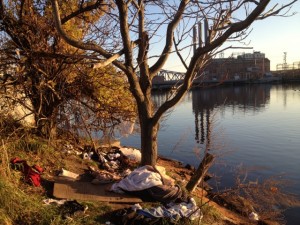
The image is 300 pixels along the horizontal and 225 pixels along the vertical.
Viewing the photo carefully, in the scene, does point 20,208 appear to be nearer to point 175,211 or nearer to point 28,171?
point 28,171

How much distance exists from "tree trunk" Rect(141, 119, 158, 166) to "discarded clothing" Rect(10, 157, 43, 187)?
6.99 ft

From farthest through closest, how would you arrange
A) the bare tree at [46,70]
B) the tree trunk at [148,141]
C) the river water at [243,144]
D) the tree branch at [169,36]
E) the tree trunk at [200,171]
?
the river water at [243,144]
the bare tree at [46,70]
the tree trunk at [200,171]
the tree trunk at [148,141]
the tree branch at [169,36]

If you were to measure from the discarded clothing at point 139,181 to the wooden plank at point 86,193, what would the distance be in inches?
5.9

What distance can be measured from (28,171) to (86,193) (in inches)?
45.4

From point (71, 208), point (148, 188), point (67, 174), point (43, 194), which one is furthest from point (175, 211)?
point (67, 174)

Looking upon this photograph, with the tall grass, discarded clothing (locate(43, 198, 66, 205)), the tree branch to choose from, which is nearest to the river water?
the tree branch

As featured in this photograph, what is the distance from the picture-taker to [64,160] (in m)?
8.41

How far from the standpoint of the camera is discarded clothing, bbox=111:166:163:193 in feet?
21.3

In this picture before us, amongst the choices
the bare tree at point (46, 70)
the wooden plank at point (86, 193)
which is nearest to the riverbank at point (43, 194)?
the wooden plank at point (86, 193)

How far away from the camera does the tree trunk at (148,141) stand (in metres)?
7.28

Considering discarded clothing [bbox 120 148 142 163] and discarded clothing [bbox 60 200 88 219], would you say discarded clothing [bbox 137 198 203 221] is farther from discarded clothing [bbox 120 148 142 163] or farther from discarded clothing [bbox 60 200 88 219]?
discarded clothing [bbox 120 148 142 163]

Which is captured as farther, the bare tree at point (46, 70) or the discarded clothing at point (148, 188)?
the bare tree at point (46, 70)

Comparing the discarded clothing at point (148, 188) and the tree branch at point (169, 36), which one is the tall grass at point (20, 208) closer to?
the discarded clothing at point (148, 188)

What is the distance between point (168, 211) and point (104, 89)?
5.36 meters
